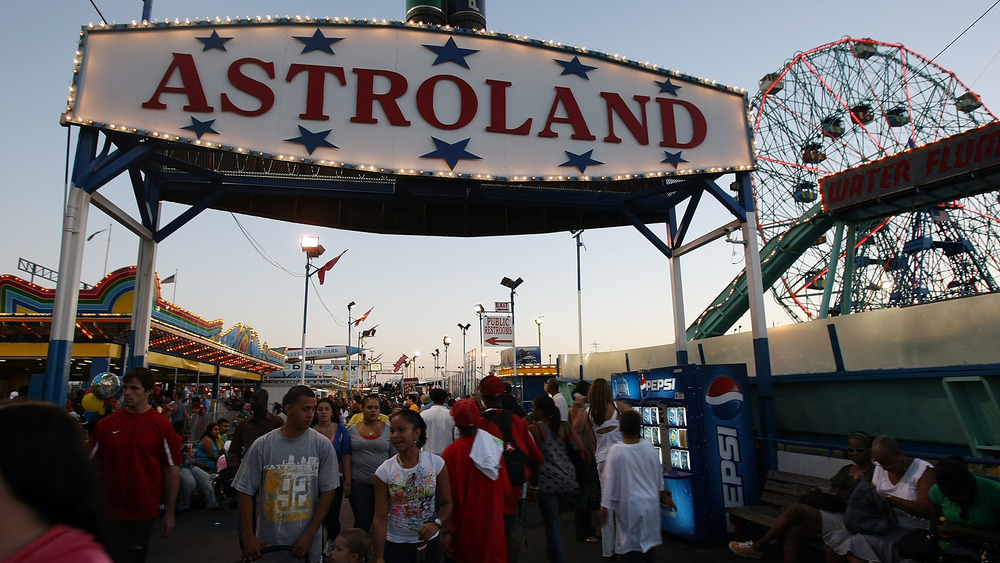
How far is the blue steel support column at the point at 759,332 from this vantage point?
9.55m

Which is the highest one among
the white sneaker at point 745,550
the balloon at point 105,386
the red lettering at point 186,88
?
the red lettering at point 186,88

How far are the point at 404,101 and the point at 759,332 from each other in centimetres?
814

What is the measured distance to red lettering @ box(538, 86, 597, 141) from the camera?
11.8 meters

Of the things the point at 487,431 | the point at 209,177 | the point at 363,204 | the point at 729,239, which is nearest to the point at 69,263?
the point at 209,177

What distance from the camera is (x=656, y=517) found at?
5.47 meters

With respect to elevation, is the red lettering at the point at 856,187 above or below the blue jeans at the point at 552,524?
above

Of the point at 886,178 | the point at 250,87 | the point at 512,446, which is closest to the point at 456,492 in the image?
the point at 512,446

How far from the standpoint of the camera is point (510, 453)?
496 centimetres

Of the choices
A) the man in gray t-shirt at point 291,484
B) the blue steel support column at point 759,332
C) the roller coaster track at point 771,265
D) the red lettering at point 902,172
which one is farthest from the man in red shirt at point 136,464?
the roller coaster track at point 771,265

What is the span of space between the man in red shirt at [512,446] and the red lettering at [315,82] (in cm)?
745

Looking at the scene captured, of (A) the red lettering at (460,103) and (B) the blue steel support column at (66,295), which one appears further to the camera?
(A) the red lettering at (460,103)

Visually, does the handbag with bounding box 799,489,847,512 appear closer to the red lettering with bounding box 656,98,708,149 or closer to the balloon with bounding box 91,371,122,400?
the red lettering with bounding box 656,98,708,149

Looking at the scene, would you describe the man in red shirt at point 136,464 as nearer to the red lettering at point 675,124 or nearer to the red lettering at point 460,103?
the red lettering at point 460,103

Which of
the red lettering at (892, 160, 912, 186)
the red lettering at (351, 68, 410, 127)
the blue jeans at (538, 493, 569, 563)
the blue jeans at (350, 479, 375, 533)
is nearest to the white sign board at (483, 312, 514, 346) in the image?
the red lettering at (351, 68, 410, 127)
